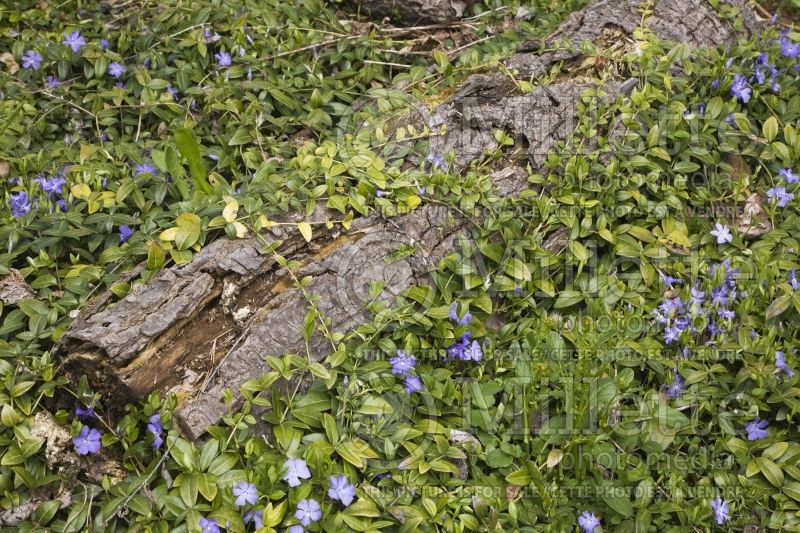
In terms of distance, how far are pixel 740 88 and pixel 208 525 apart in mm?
3521

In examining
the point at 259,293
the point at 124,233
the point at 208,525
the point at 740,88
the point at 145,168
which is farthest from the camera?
the point at 740,88

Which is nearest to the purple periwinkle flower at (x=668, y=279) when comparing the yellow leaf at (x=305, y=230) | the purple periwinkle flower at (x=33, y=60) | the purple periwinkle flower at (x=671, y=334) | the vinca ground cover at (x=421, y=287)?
the vinca ground cover at (x=421, y=287)

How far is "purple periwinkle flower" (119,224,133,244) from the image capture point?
3.51 metres

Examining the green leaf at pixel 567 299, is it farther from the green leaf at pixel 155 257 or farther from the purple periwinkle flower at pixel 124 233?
the purple periwinkle flower at pixel 124 233

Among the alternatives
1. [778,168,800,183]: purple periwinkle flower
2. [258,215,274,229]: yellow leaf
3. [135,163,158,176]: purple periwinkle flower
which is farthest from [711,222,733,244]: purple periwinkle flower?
[135,163,158,176]: purple periwinkle flower

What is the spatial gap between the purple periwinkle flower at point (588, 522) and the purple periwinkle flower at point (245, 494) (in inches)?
46.8

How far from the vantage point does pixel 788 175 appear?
3.88 metres

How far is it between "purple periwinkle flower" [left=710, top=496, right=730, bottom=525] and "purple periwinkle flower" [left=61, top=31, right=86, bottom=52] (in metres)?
4.07

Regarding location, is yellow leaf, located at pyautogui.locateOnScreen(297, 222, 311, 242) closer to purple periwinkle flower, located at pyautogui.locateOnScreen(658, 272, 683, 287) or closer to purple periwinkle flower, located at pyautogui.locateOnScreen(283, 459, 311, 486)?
purple periwinkle flower, located at pyautogui.locateOnScreen(283, 459, 311, 486)

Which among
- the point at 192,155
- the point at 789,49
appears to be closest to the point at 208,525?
the point at 192,155

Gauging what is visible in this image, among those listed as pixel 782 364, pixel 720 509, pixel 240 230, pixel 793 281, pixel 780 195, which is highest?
pixel 240 230

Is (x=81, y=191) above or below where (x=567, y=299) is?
above

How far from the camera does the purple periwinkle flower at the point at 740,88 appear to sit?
4172 millimetres

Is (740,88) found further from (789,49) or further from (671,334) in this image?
(671,334)
